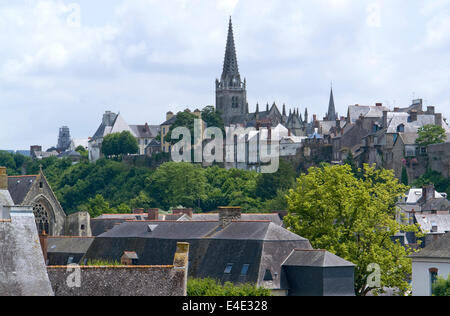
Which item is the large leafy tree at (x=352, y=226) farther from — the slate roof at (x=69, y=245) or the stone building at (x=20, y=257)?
the stone building at (x=20, y=257)

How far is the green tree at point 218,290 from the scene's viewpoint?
4670cm

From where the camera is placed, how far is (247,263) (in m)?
54.1

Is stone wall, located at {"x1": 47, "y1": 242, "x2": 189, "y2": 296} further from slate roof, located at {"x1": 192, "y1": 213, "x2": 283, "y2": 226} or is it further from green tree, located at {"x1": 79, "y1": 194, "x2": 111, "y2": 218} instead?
green tree, located at {"x1": 79, "y1": 194, "x2": 111, "y2": 218}

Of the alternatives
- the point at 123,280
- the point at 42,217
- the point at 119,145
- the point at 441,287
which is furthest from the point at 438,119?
the point at 123,280

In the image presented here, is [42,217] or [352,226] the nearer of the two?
[352,226]

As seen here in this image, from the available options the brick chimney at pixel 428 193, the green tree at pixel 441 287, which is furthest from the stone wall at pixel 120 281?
the brick chimney at pixel 428 193

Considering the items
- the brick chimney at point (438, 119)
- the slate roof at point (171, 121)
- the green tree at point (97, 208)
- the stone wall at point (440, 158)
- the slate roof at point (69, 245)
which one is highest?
the slate roof at point (171, 121)

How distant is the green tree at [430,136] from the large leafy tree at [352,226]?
2458 inches

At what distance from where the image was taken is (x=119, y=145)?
181m

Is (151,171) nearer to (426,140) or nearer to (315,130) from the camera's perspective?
Result: (315,130)

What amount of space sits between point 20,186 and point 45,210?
3.30m

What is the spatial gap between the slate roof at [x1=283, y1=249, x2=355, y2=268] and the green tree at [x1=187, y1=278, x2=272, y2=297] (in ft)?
12.3

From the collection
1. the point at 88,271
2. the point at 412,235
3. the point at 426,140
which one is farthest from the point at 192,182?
the point at 88,271

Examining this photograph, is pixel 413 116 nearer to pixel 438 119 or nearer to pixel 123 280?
pixel 438 119
